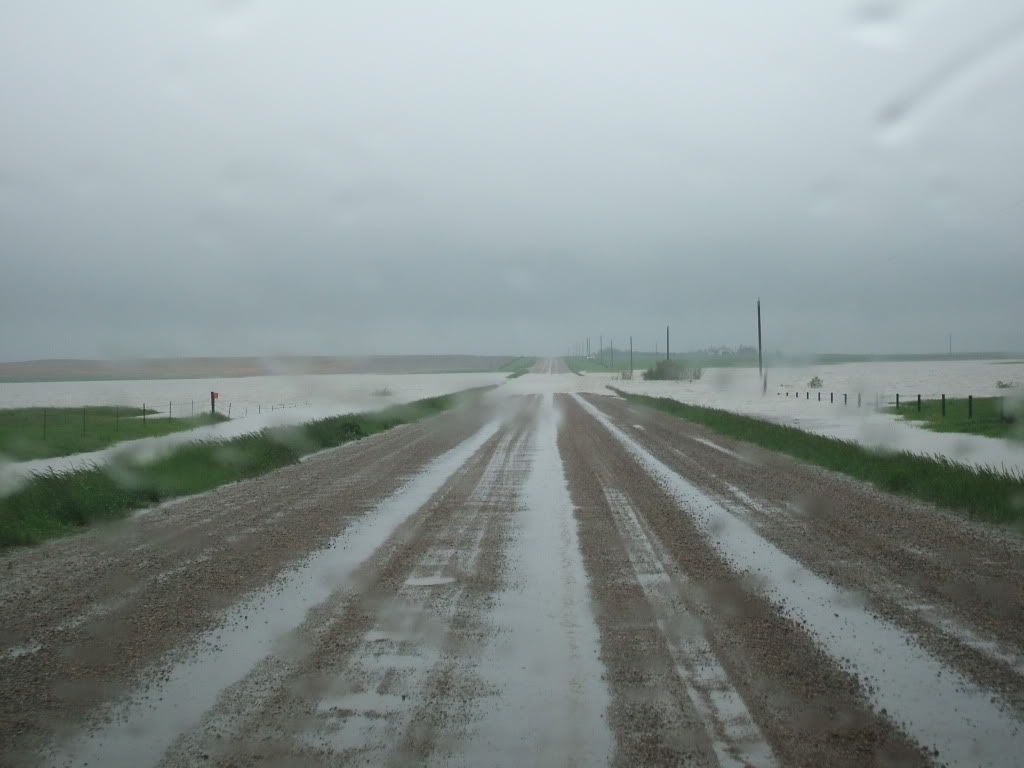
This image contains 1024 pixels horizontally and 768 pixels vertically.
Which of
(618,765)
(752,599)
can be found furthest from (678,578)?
(618,765)

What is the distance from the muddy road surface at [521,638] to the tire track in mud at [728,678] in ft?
0.07

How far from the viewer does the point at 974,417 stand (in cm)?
3039

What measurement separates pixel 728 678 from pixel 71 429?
33135 millimetres

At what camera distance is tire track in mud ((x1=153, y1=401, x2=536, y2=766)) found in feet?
14.1

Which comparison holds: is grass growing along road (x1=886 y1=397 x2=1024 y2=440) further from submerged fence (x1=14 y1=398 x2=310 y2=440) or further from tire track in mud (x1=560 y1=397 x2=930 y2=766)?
submerged fence (x1=14 y1=398 x2=310 y2=440)

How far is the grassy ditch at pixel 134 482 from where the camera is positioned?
11086 millimetres

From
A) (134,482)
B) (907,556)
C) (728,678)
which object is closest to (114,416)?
(134,482)

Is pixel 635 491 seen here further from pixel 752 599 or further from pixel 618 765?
pixel 618 765

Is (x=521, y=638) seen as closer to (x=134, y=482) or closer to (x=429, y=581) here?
(x=429, y=581)

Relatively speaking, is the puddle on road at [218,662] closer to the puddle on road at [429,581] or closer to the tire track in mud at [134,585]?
the tire track in mud at [134,585]

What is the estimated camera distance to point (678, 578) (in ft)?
25.6

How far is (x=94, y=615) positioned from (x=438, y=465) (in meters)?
11.3

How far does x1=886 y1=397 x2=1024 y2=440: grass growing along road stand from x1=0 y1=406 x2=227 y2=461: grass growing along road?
89.5 feet

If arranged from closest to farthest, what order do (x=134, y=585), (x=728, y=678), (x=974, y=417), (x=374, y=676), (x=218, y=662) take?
1. (x=728, y=678)
2. (x=374, y=676)
3. (x=218, y=662)
4. (x=134, y=585)
5. (x=974, y=417)
